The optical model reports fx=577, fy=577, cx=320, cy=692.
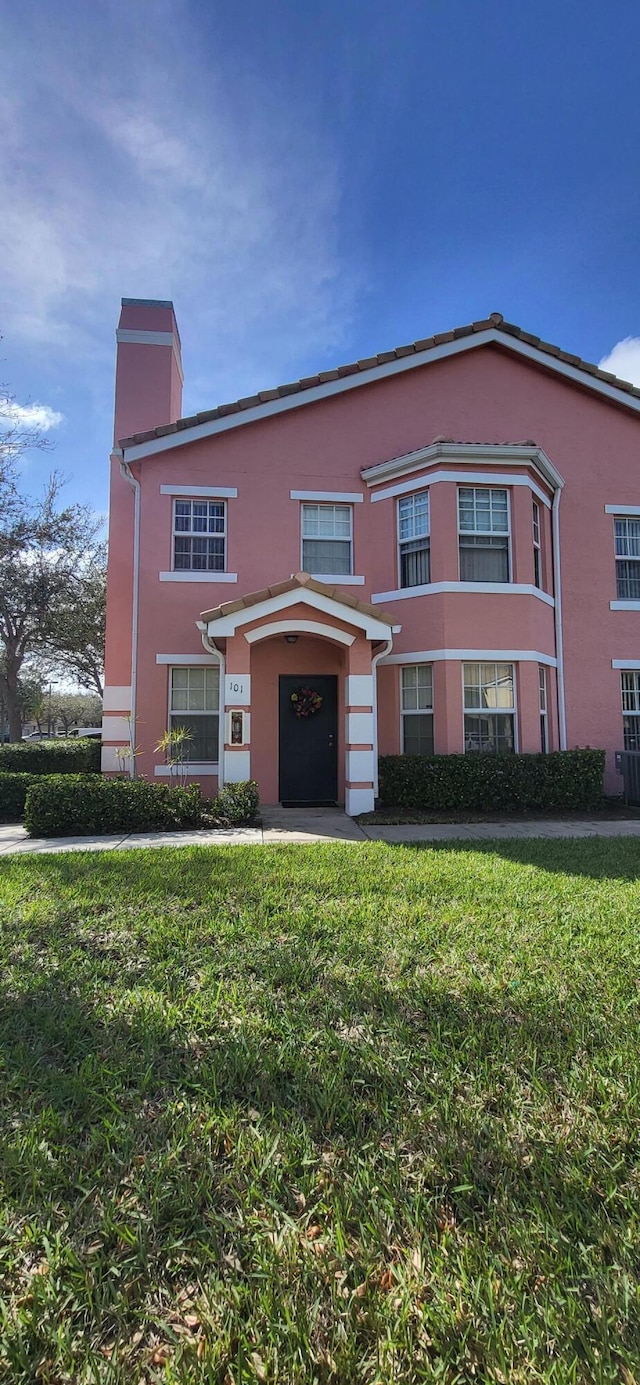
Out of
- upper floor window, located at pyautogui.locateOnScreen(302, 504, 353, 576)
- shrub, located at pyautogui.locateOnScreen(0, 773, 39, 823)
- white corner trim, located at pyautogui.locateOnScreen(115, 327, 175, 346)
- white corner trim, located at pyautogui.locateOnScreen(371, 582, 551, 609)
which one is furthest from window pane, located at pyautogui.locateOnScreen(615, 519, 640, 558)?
shrub, located at pyautogui.locateOnScreen(0, 773, 39, 823)

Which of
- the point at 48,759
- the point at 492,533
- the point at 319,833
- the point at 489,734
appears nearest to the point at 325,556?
the point at 492,533

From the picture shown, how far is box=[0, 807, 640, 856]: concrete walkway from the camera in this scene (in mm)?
7496

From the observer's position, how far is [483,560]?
36.1 feet

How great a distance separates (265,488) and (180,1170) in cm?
1129

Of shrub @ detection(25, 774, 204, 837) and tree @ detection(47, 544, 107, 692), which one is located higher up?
tree @ detection(47, 544, 107, 692)

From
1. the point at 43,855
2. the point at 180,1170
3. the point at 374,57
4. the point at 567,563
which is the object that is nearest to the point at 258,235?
the point at 374,57

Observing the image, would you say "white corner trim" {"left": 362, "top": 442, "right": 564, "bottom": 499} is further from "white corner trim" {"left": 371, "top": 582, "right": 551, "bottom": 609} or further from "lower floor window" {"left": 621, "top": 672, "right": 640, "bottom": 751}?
"lower floor window" {"left": 621, "top": 672, "right": 640, "bottom": 751}

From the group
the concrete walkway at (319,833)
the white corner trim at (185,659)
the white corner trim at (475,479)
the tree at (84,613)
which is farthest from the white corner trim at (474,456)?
the tree at (84,613)

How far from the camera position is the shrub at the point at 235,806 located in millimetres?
8766

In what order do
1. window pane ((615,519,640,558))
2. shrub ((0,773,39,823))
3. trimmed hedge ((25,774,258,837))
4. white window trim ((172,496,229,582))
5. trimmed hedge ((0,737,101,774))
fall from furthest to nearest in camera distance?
1. trimmed hedge ((0,737,101,774))
2. window pane ((615,519,640,558))
3. white window trim ((172,496,229,582))
4. shrub ((0,773,39,823))
5. trimmed hedge ((25,774,258,837))

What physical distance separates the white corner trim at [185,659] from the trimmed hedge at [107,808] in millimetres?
3179

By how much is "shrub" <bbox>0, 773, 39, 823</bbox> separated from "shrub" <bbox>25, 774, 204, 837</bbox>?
1.88 meters

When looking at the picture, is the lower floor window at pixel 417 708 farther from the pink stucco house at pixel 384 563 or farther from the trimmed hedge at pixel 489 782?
the trimmed hedge at pixel 489 782

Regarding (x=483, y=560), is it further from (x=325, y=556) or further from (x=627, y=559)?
(x=627, y=559)
